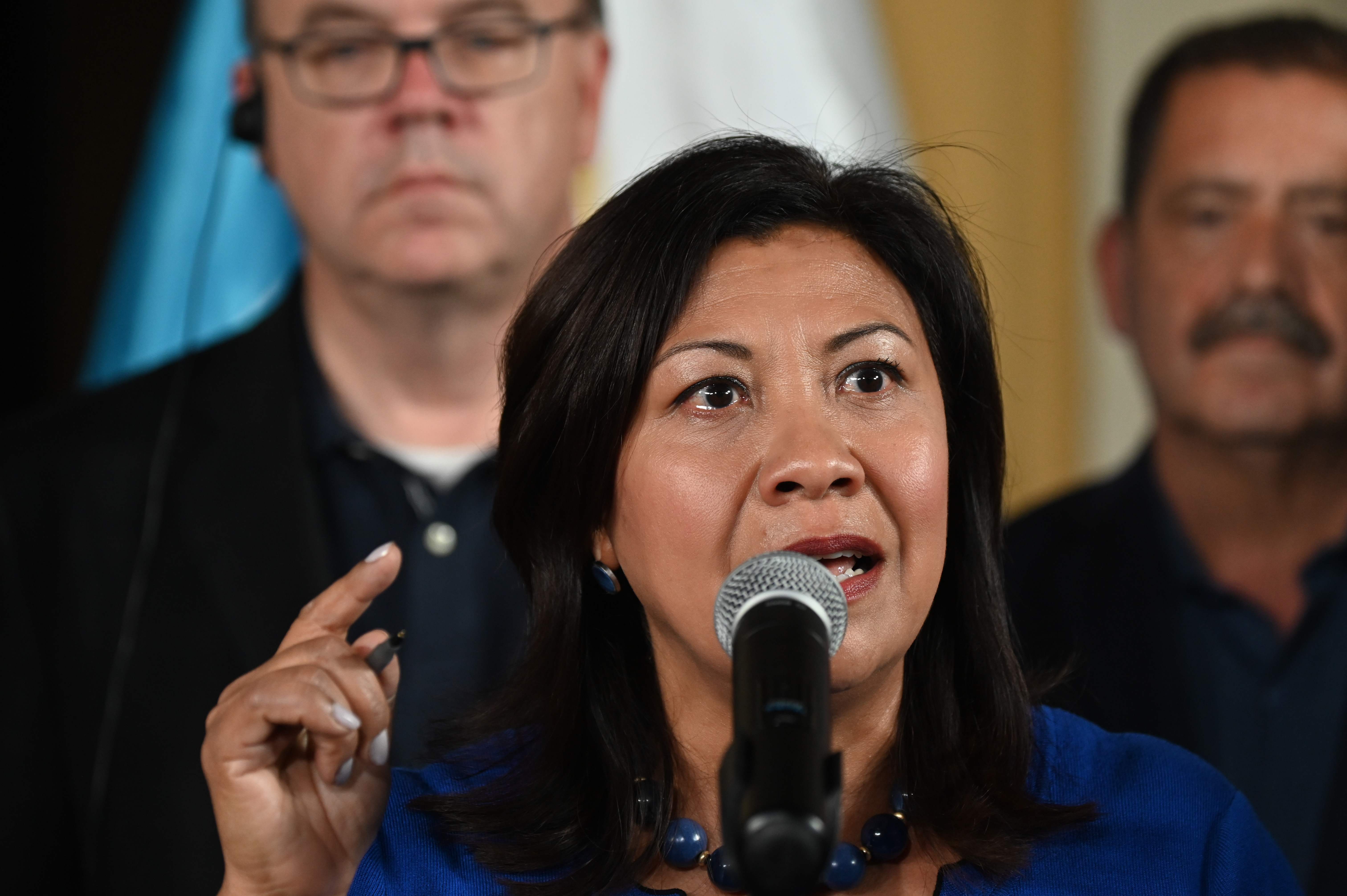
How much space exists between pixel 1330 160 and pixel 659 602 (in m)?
1.93

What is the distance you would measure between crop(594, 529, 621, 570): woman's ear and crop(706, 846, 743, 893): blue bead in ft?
1.15

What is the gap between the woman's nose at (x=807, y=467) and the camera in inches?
58.6

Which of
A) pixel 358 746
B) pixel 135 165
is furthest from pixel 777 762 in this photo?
pixel 135 165

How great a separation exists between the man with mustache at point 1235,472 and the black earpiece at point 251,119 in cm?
160

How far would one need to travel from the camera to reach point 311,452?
2629 millimetres

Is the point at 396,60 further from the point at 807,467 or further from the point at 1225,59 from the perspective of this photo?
the point at 1225,59

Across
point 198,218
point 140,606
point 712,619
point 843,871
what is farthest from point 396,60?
point 843,871

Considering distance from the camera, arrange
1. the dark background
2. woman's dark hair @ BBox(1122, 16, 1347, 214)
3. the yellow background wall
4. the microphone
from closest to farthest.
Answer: the microphone → woman's dark hair @ BBox(1122, 16, 1347, 214) → the dark background → the yellow background wall

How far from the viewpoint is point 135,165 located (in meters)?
3.47

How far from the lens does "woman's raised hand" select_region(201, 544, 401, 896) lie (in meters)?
1.68

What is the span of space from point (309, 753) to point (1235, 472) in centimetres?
199

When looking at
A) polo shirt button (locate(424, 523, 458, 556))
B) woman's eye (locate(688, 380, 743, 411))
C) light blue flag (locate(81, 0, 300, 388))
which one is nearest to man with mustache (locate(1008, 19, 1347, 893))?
polo shirt button (locate(424, 523, 458, 556))

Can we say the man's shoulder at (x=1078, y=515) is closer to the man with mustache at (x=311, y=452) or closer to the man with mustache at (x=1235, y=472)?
the man with mustache at (x=1235, y=472)

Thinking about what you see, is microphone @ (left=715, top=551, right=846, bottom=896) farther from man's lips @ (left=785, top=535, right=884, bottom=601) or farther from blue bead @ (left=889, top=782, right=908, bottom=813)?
blue bead @ (left=889, top=782, right=908, bottom=813)
